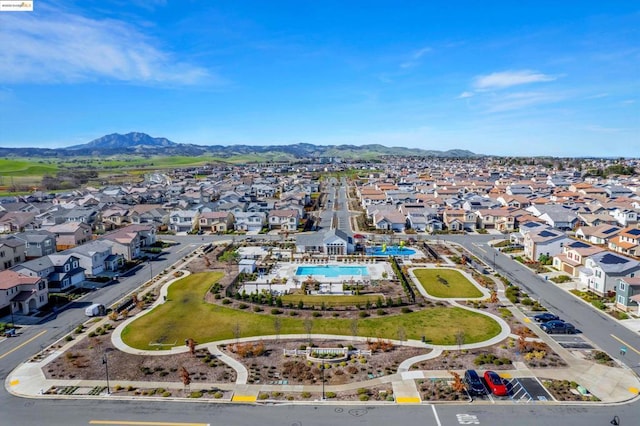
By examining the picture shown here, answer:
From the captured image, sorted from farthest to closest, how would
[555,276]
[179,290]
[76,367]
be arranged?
[555,276]
[179,290]
[76,367]

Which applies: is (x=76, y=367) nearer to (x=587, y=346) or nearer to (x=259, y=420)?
(x=259, y=420)

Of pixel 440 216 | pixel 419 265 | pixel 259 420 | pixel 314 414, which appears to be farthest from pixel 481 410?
pixel 440 216

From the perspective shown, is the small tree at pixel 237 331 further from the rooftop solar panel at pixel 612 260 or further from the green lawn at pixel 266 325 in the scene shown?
the rooftop solar panel at pixel 612 260

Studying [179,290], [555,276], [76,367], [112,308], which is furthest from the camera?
[555,276]

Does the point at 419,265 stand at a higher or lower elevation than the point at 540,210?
lower

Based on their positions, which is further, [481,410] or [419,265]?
[419,265]
